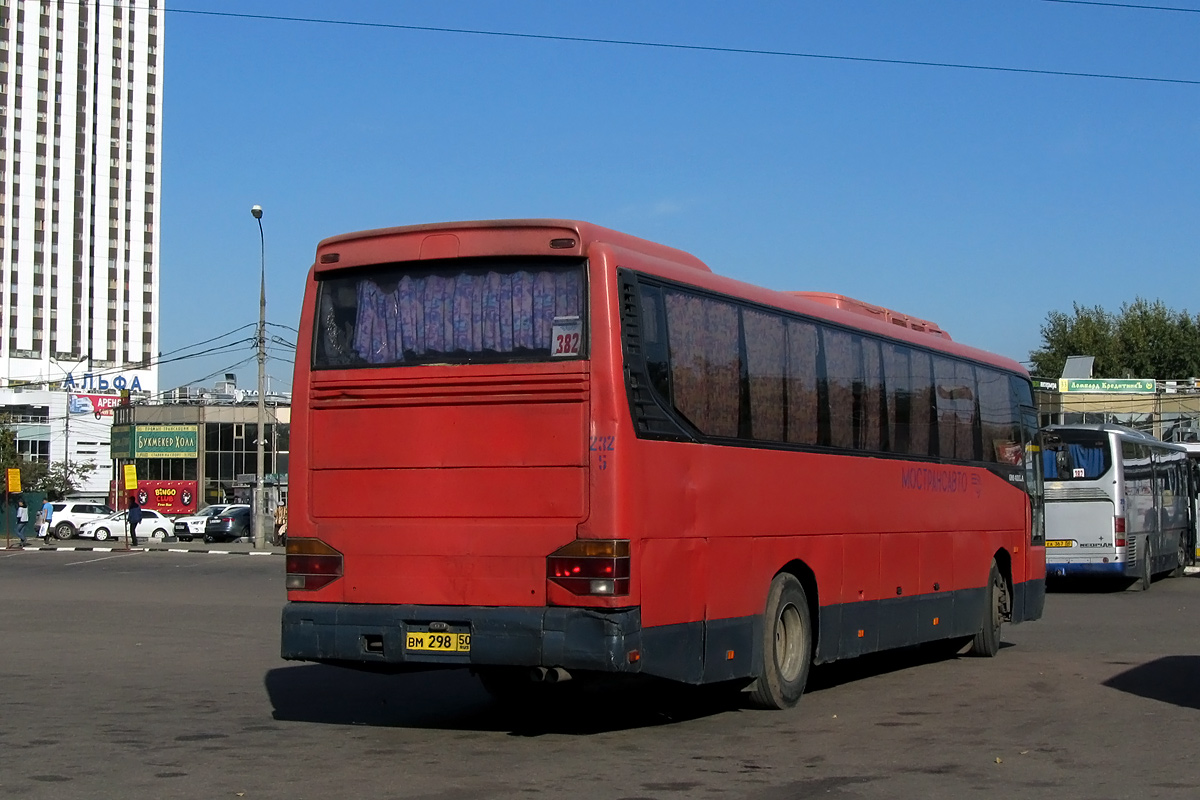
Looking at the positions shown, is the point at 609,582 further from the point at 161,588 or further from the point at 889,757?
the point at 161,588

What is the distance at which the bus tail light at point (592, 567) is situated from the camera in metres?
9.18

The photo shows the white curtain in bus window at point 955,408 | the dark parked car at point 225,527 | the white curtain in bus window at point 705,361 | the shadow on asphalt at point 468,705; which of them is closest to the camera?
the white curtain in bus window at point 705,361

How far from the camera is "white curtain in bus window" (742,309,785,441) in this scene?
434 inches

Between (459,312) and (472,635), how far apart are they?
7.01 ft

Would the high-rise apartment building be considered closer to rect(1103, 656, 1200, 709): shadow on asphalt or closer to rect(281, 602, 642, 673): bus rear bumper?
rect(1103, 656, 1200, 709): shadow on asphalt

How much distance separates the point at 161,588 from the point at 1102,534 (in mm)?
17870

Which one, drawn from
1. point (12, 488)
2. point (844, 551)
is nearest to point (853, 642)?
point (844, 551)

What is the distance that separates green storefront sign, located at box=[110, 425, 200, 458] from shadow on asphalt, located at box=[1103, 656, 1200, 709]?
76.0 metres

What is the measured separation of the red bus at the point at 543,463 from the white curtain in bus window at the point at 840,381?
2.43 feet

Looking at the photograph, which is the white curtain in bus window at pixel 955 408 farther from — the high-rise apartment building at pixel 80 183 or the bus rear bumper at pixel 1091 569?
the high-rise apartment building at pixel 80 183

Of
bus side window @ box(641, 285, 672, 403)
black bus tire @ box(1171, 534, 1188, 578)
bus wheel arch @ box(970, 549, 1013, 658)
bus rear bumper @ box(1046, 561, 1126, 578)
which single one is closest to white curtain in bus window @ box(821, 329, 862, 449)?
bus side window @ box(641, 285, 672, 403)

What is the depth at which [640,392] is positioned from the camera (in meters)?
9.55

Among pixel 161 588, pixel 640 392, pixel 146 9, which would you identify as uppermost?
pixel 146 9

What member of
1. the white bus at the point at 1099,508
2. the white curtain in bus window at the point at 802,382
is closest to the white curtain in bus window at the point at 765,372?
the white curtain in bus window at the point at 802,382
